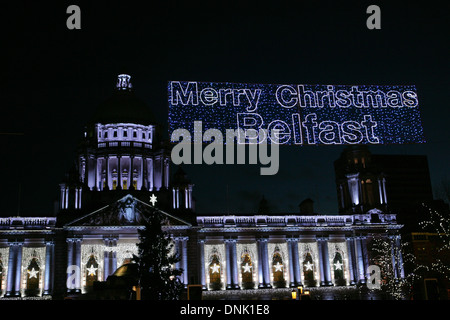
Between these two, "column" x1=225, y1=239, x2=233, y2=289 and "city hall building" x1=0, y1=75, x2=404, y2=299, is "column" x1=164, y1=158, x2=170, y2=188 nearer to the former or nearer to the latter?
"city hall building" x1=0, y1=75, x2=404, y2=299

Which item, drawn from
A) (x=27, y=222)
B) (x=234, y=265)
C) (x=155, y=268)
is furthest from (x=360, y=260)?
(x=27, y=222)

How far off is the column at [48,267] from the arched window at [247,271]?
24061 millimetres

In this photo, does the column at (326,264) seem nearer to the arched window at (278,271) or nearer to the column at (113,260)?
the arched window at (278,271)

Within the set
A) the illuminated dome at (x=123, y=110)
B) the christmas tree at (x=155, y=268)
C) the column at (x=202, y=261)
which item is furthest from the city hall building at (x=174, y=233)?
the christmas tree at (x=155, y=268)

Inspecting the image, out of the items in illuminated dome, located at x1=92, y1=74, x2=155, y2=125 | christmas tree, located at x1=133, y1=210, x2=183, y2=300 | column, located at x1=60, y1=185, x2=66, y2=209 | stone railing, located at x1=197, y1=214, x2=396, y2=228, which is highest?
illuminated dome, located at x1=92, y1=74, x2=155, y2=125

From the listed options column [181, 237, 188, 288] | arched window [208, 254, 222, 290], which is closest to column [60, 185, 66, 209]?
column [181, 237, 188, 288]

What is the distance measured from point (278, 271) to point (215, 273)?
8.45 meters

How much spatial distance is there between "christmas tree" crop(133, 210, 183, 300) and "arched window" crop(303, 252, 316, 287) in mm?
30950

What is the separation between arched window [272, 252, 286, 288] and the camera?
71.1 metres

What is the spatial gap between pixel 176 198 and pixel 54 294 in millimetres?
19112

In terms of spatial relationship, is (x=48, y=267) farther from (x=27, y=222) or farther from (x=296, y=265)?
(x=296, y=265)

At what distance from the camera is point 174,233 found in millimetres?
68500
